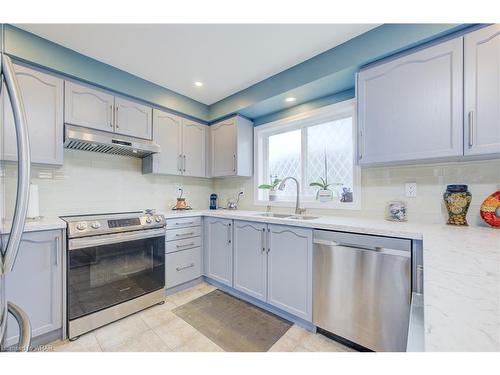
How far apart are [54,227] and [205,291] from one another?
60.4 inches

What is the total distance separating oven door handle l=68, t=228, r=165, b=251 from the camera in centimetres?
160

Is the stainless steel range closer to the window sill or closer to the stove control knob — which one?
the stove control knob

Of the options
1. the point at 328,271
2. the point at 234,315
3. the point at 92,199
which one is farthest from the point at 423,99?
the point at 92,199

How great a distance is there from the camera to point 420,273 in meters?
1.21

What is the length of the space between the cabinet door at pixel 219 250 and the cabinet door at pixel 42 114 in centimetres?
155

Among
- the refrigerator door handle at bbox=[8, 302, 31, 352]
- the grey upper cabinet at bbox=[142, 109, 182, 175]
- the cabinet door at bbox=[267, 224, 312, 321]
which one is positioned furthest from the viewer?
the grey upper cabinet at bbox=[142, 109, 182, 175]

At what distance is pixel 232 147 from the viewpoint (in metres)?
2.73

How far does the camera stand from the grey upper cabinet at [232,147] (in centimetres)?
270

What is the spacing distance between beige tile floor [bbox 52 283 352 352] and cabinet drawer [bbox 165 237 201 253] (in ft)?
2.07

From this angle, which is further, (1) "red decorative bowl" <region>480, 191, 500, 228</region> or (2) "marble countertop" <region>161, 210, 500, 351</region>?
(1) "red decorative bowl" <region>480, 191, 500, 228</region>

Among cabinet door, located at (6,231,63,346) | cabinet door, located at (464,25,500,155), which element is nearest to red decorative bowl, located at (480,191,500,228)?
cabinet door, located at (464,25,500,155)

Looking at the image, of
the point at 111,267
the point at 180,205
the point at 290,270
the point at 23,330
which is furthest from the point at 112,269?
the point at 290,270

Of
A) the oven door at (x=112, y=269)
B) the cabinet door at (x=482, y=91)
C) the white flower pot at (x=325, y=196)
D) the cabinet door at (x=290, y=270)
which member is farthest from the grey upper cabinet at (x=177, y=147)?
the cabinet door at (x=482, y=91)
